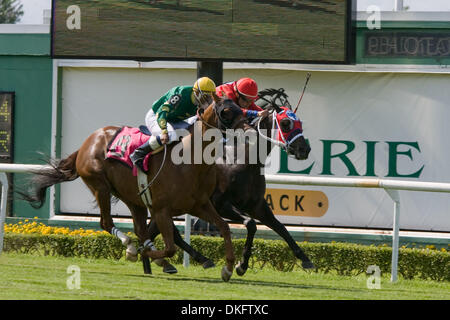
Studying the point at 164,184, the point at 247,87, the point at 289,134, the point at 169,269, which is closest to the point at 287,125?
the point at 289,134

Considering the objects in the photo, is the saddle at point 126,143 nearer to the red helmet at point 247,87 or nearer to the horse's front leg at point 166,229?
the horse's front leg at point 166,229

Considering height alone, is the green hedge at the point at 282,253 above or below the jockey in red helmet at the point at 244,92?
below

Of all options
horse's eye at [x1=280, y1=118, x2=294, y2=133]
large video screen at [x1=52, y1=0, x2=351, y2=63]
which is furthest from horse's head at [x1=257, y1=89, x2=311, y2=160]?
large video screen at [x1=52, y1=0, x2=351, y2=63]

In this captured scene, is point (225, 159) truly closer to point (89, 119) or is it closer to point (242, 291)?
point (242, 291)

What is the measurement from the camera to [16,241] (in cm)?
930

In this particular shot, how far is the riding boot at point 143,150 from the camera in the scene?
23.0 ft

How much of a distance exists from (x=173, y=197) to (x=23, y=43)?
5218 mm

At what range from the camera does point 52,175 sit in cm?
806

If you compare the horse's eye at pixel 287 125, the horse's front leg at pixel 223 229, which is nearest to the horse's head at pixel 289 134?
the horse's eye at pixel 287 125

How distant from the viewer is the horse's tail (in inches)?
316

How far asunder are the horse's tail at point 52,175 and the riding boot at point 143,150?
101 cm

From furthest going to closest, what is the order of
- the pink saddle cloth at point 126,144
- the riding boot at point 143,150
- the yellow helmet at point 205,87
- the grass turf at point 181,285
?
the pink saddle cloth at point 126,144 < the riding boot at point 143,150 < the yellow helmet at point 205,87 < the grass turf at point 181,285
